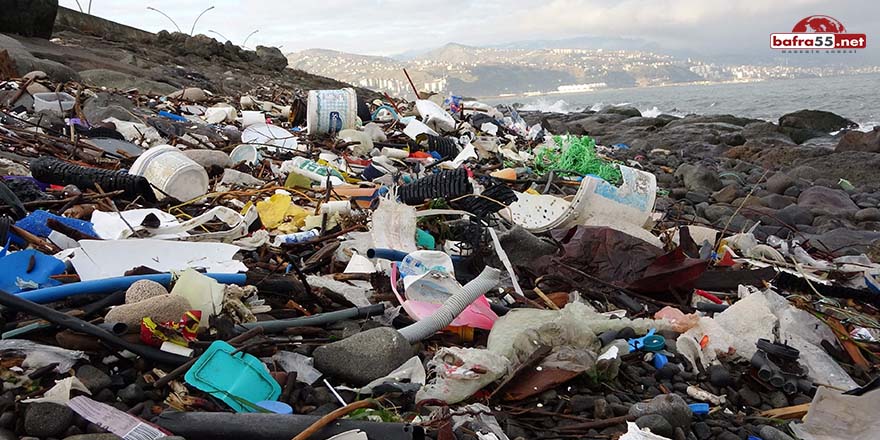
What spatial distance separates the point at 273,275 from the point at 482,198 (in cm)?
150

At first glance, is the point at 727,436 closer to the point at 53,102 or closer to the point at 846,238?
the point at 846,238

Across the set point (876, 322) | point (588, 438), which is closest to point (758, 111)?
point (876, 322)

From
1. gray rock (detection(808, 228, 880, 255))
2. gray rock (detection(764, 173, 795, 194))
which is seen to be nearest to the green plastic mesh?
gray rock (detection(808, 228, 880, 255))

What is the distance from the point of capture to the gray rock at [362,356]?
1853mm

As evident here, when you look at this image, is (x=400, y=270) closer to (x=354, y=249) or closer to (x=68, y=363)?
(x=354, y=249)

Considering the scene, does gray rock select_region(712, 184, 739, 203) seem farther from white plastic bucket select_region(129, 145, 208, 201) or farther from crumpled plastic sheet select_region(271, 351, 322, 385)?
crumpled plastic sheet select_region(271, 351, 322, 385)

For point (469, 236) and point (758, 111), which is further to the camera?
point (758, 111)

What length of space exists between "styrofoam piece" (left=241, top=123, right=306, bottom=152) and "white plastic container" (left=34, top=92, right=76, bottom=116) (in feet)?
5.01

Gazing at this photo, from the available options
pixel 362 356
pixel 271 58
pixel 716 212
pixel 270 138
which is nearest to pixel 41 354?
pixel 362 356

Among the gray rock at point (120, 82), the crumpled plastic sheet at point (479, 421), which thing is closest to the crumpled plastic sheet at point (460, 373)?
the crumpled plastic sheet at point (479, 421)

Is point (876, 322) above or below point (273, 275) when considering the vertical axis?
below

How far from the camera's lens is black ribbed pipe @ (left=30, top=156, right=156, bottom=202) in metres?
3.45

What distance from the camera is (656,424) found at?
5.71 ft

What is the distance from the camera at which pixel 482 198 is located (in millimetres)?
3584
